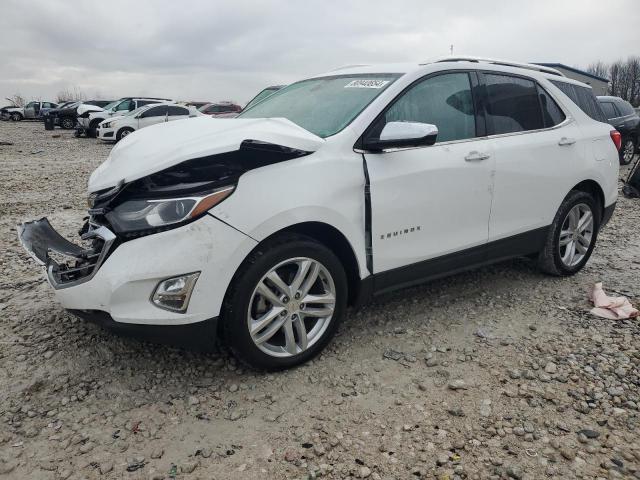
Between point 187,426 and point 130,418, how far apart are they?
293 millimetres

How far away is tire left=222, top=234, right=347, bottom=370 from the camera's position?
257 centimetres

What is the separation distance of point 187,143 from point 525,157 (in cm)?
246

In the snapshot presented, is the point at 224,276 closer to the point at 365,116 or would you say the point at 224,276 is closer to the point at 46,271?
the point at 46,271

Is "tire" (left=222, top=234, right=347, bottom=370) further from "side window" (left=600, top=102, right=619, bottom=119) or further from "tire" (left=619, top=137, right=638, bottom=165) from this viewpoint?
"tire" (left=619, top=137, right=638, bottom=165)

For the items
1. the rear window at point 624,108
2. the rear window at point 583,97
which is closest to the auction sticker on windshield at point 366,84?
the rear window at point 583,97

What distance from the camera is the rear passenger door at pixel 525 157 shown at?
3645 mm

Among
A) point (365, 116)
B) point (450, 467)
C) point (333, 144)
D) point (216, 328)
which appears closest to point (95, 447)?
point (216, 328)

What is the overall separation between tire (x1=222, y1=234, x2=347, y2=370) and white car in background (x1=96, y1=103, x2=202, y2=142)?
16.8 metres

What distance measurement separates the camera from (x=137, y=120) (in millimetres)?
18828

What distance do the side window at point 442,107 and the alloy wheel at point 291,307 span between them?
3.35ft

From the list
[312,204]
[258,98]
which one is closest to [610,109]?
[258,98]

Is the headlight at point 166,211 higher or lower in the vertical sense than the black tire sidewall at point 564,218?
higher

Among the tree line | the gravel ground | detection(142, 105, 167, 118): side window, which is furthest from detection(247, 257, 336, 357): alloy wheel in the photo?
the tree line

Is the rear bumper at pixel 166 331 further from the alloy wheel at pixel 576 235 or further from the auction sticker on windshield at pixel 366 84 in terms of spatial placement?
the alloy wheel at pixel 576 235
